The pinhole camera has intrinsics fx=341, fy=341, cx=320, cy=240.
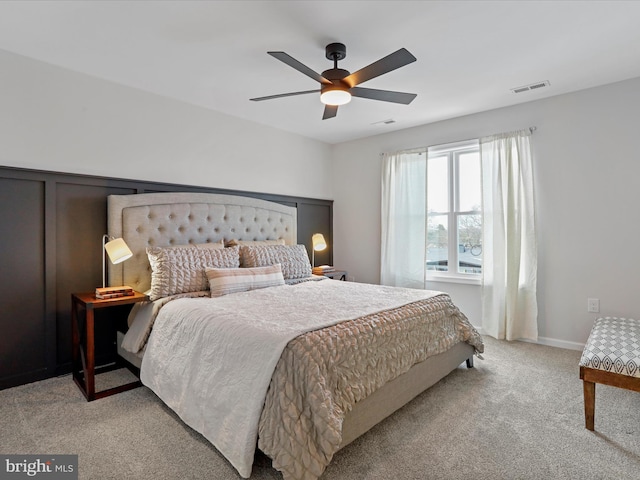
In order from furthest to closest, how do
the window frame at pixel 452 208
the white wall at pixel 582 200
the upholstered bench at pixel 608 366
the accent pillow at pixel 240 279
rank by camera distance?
1. the window frame at pixel 452 208
2. the white wall at pixel 582 200
3. the accent pillow at pixel 240 279
4. the upholstered bench at pixel 608 366

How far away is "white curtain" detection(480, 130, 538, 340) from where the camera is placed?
3689 millimetres

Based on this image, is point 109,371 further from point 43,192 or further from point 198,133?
point 198,133

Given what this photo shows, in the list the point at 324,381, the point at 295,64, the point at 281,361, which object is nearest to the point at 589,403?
the point at 324,381

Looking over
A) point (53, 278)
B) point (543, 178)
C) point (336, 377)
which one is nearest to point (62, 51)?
point (53, 278)

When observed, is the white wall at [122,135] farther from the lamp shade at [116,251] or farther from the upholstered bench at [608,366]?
the upholstered bench at [608,366]

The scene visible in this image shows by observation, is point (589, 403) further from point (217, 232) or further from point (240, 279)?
point (217, 232)

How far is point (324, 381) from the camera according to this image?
5.45ft

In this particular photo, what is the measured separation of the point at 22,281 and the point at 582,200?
5152mm

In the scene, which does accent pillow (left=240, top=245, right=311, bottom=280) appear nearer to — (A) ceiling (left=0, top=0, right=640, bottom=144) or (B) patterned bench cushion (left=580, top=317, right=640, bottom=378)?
(A) ceiling (left=0, top=0, right=640, bottom=144)

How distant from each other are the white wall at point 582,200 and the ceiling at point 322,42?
0.28m

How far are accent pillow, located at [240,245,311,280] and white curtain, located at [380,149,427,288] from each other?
145 centimetres

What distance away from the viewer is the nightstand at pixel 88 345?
2.46 meters

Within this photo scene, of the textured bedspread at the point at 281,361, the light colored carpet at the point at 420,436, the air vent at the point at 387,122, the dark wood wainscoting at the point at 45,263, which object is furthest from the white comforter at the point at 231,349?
the air vent at the point at 387,122

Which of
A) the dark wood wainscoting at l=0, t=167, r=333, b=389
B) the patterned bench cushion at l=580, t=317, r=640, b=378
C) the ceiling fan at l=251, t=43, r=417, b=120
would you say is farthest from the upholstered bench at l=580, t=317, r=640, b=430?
the dark wood wainscoting at l=0, t=167, r=333, b=389
